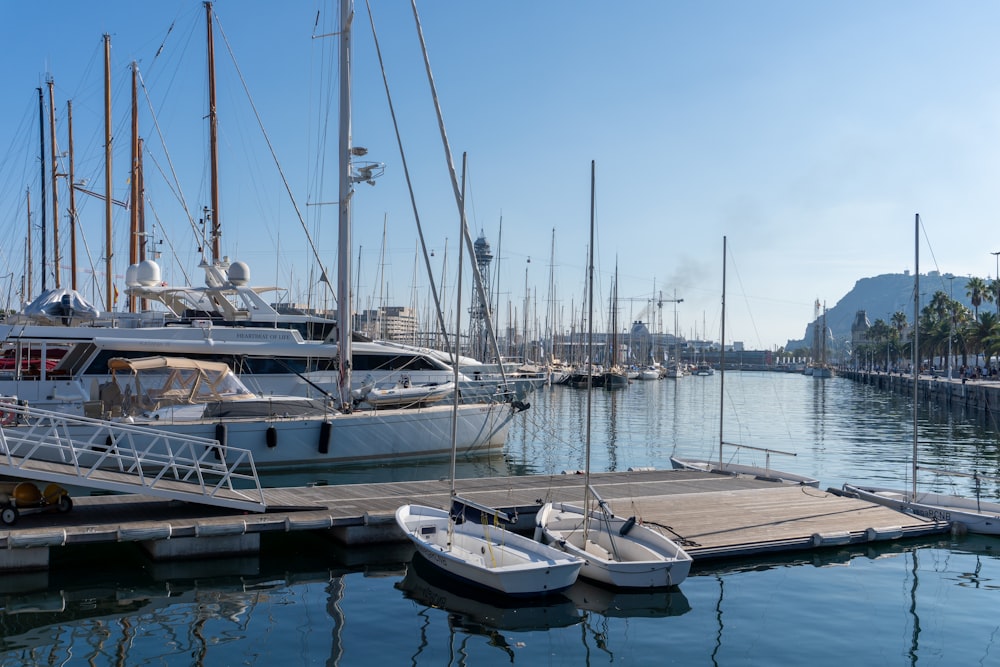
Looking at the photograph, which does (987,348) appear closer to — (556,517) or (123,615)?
(556,517)

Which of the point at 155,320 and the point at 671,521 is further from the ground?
the point at 155,320

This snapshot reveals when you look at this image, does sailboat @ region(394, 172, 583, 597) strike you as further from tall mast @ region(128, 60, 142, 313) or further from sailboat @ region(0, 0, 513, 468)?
tall mast @ region(128, 60, 142, 313)

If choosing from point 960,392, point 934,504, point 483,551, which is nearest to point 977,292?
point 960,392

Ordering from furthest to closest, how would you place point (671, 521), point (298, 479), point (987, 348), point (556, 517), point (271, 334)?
point (987, 348) < point (271, 334) < point (298, 479) < point (671, 521) < point (556, 517)

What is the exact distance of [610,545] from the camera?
1432 cm

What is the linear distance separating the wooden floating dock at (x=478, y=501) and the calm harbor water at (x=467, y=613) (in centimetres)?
35

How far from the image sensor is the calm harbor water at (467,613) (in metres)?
11.1

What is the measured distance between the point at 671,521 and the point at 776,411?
4705 centimetres

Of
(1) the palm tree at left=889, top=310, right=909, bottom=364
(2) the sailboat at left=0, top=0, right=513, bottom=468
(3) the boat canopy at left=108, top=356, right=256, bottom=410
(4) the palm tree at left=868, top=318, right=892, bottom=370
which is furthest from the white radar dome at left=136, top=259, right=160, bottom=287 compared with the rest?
(4) the palm tree at left=868, top=318, right=892, bottom=370

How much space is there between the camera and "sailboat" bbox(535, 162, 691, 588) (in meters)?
13.2

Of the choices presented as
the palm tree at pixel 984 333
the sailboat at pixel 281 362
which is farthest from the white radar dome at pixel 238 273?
the palm tree at pixel 984 333

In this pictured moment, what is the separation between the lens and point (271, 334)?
96.8 feet

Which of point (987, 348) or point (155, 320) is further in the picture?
point (987, 348)

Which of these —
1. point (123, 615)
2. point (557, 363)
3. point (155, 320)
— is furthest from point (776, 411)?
point (123, 615)
